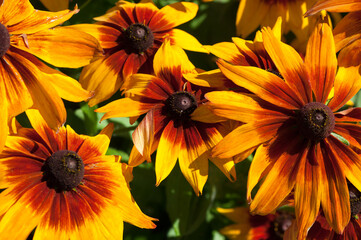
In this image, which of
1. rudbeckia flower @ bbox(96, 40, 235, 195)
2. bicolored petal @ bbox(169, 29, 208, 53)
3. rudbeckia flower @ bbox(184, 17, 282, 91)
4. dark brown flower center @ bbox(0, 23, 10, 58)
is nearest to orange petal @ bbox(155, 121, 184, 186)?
rudbeckia flower @ bbox(96, 40, 235, 195)

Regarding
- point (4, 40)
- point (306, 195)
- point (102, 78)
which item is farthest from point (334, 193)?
point (4, 40)

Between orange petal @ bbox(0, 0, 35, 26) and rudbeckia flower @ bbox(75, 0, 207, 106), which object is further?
rudbeckia flower @ bbox(75, 0, 207, 106)

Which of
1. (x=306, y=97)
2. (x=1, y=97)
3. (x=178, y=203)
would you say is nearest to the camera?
(x=1, y=97)

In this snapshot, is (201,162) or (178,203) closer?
(201,162)

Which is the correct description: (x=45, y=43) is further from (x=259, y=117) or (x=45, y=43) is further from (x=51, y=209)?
(x=259, y=117)

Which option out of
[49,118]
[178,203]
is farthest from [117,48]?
[178,203]

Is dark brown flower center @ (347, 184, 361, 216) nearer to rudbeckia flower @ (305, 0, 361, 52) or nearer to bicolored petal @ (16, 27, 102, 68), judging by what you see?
rudbeckia flower @ (305, 0, 361, 52)

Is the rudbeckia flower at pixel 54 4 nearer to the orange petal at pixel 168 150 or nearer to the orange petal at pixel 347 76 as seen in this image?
the orange petal at pixel 168 150
